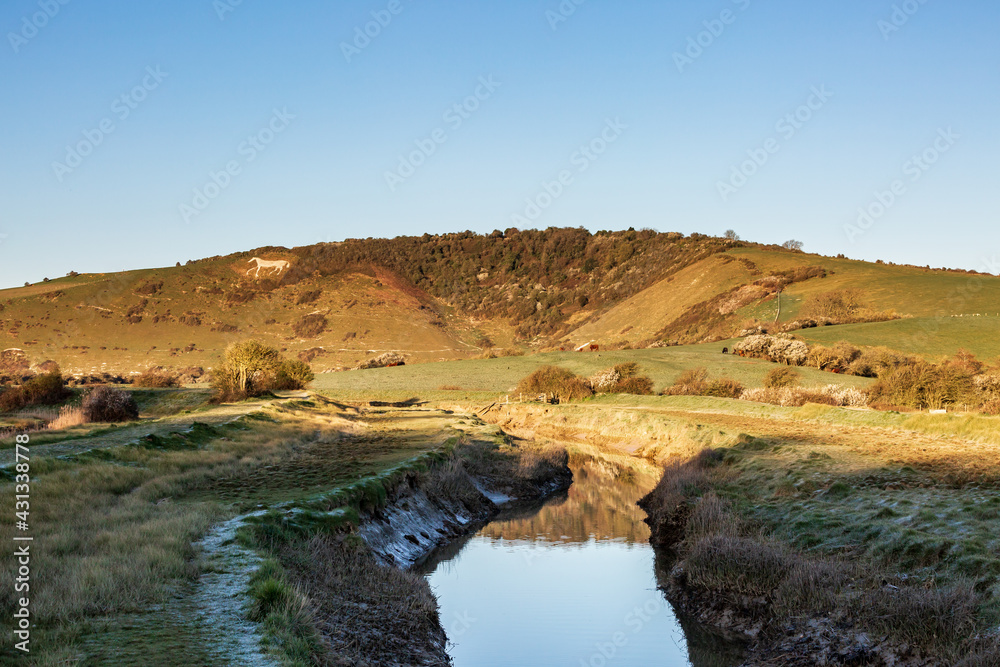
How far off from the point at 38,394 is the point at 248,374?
11.9 metres

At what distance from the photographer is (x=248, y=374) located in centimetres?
4622

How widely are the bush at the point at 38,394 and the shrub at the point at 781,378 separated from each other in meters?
44.7

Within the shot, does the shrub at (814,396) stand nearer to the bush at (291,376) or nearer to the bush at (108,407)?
the bush at (291,376)

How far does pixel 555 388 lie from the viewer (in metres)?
54.2

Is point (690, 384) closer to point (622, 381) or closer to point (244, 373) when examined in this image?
point (622, 381)

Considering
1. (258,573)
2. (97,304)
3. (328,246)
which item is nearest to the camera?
(258,573)

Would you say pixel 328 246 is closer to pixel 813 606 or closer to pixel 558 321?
pixel 558 321

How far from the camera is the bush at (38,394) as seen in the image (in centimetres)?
4241

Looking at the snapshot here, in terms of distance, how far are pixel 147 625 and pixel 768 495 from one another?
14577mm

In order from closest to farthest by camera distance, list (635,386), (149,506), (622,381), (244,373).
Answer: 1. (149,506)
2. (244,373)
3. (635,386)
4. (622,381)

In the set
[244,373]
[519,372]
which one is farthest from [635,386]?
[244,373]

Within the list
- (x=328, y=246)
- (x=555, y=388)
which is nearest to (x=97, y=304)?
(x=328, y=246)

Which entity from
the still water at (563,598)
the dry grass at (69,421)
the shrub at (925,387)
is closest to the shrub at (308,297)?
the dry grass at (69,421)

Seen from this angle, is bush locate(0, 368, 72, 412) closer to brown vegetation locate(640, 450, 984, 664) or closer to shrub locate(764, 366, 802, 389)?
brown vegetation locate(640, 450, 984, 664)
